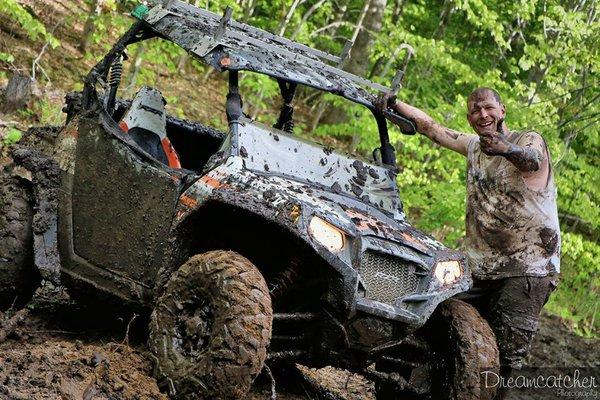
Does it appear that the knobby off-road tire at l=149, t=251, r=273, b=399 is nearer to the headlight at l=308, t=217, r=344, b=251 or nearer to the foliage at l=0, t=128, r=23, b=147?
the headlight at l=308, t=217, r=344, b=251

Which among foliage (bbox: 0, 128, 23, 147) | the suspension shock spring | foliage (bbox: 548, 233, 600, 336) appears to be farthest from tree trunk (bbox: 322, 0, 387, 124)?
the suspension shock spring

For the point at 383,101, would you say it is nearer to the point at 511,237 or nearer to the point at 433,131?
the point at 433,131

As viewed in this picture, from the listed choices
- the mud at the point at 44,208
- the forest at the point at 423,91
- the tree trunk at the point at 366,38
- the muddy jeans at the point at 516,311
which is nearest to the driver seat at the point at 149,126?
the mud at the point at 44,208

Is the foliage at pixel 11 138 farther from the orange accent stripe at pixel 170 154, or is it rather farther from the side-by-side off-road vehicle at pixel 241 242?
the orange accent stripe at pixel 170 154

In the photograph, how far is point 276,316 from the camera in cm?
390

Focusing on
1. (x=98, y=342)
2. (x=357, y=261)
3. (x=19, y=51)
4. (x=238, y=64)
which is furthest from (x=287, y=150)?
(x=19, y=51)

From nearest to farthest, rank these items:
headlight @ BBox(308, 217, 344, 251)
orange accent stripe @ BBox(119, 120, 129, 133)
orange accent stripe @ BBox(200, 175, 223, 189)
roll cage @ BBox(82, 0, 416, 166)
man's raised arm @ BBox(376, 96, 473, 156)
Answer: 1. headlight @ BBox(308, 217, 344, 251)
2. orange accent stripe @ BBox(200, 175, 223, 189)
3. roll cage @ BBox(82, 0, 416, 166)
4. orange accent stripe @ BBox(119, 120, 129, 133)
5. man's raised arm @ BBox(376, 96, 473, 156)

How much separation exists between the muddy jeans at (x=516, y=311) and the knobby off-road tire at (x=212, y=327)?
6.99 ft

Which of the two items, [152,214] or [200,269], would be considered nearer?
[200,269]

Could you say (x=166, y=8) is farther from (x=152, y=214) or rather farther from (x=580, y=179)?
(x=580, y=179)

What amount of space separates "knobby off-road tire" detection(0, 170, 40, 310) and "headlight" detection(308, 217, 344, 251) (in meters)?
2.20

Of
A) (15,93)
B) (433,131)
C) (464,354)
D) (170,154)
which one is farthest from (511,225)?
(15,93)

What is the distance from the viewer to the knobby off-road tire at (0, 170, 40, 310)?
15.9ft

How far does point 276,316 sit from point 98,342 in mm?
1483
